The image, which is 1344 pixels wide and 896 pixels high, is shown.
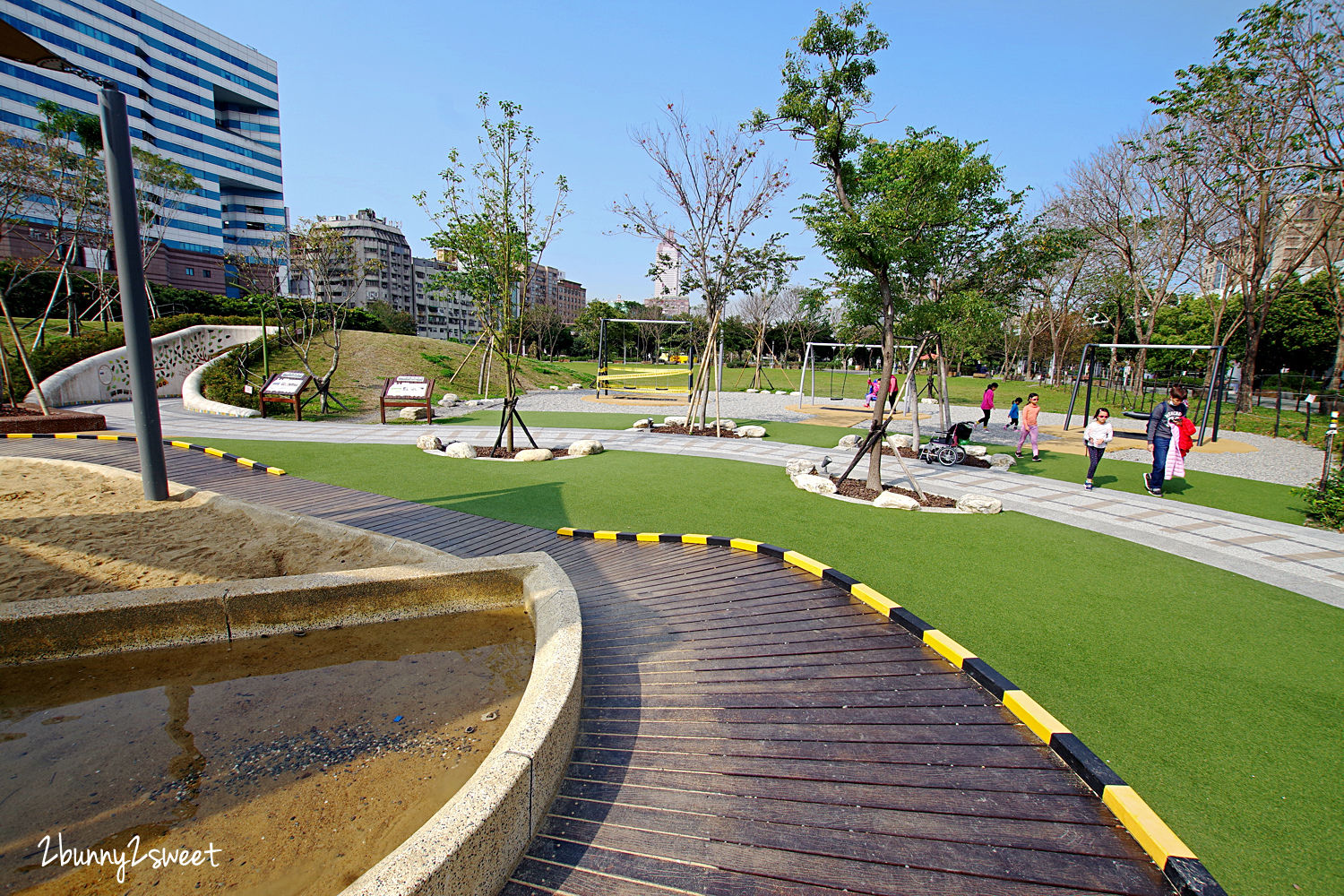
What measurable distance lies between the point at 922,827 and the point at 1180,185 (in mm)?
27159

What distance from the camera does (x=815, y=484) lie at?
9000mm

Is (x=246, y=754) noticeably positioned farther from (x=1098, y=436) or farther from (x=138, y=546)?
(x=1098, y=436)

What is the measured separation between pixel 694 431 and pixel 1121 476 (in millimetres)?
9132

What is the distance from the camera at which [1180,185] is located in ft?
68.4

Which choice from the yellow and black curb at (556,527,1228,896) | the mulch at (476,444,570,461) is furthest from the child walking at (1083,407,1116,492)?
the mulch at (476,444,570,461)

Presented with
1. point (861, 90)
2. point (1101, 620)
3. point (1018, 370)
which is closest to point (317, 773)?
point (1101, 620)

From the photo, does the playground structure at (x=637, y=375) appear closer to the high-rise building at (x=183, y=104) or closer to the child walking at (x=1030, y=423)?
the child walking at (x=1030, y=423)

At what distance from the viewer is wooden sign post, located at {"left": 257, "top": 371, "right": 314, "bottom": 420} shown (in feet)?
52.9

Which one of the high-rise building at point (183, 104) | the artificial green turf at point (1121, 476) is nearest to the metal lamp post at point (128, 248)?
the artificial green turf at point (1121, 476)

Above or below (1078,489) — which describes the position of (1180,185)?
above

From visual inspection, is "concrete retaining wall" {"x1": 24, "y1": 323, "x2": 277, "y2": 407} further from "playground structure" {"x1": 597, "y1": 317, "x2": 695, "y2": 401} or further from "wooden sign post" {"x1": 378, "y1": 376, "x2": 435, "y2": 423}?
"playground structure" {"x1": 597, "y1": 317, "x2": 695, "y2": 401}

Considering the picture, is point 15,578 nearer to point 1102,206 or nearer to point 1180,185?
point 1180,185

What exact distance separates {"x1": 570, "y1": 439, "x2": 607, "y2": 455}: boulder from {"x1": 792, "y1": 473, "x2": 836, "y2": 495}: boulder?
14.1 ft

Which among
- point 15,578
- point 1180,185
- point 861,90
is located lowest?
point 15,578
